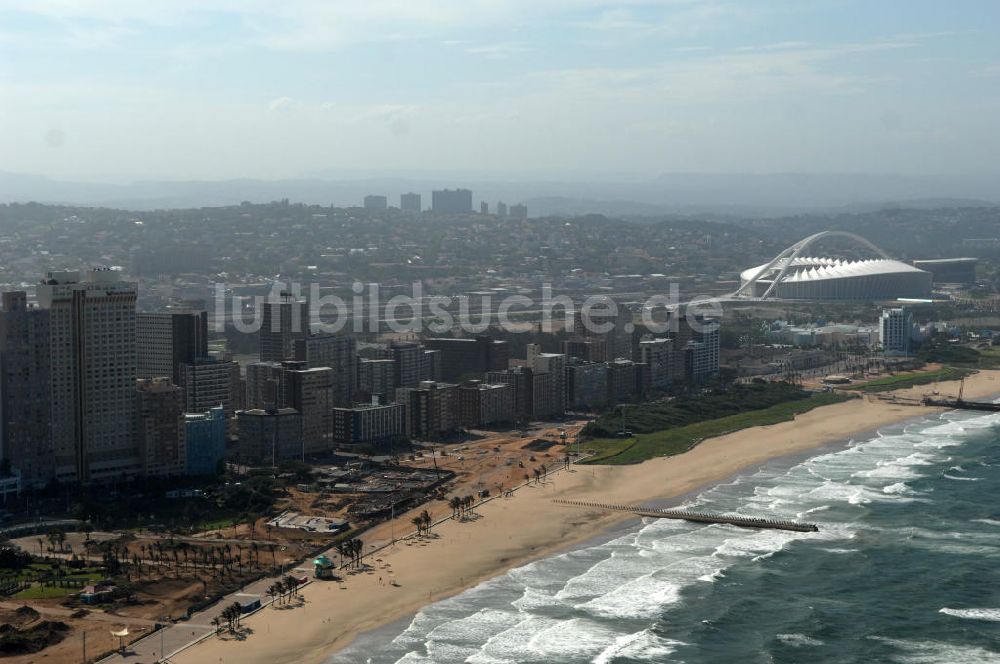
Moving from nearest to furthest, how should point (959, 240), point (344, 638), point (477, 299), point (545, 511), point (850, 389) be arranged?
1. point (344, 638)
2. point (545, 511)
3. point (850, 389)
4. point (477, 299)
5. point (959, 240)

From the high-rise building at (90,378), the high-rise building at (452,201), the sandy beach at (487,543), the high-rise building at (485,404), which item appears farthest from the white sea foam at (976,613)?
the high-rise building at (452,201)

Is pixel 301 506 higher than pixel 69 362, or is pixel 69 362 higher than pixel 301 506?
pixel 69 362

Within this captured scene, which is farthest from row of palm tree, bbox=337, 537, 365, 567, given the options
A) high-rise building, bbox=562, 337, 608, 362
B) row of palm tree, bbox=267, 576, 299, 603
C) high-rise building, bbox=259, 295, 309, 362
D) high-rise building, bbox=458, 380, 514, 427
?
high-rise building, bbox=562, 337, 608, 362

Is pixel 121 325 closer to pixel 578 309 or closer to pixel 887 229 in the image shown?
pixel 578 309

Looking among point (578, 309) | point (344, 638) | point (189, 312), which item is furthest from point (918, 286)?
point (344, 638)

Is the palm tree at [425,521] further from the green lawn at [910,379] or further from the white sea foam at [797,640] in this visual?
the green lawn at [910,379]

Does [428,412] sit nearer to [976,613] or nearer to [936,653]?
[976,613]
